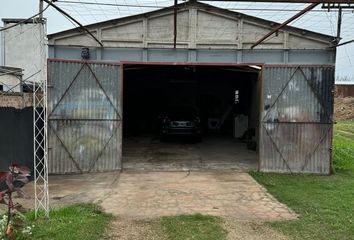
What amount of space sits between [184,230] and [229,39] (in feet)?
29.4

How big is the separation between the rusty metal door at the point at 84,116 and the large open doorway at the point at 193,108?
343cm

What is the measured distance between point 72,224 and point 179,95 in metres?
20.2

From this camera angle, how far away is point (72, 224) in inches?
269

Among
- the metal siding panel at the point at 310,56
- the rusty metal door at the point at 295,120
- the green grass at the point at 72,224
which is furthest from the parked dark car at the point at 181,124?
the green grass at the point at 72,224

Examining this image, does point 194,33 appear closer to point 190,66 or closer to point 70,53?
point 190,66

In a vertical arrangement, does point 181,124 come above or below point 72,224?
above

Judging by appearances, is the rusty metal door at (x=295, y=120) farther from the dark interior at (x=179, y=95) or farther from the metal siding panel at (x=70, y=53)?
the dark interior at (x=179, y=95)

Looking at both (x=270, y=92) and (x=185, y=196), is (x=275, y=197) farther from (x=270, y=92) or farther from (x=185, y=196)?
(x=270, y=92)

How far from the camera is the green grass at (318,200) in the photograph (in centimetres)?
696

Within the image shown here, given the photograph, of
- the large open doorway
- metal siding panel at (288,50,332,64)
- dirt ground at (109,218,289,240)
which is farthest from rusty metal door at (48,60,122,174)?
metal siding panel at (288,50,332,64)

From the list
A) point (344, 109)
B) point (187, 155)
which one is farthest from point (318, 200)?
point (344, 109)

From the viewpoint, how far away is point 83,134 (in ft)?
41.5

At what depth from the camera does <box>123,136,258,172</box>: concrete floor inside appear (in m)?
13.9

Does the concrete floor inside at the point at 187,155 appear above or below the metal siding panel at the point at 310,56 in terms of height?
below
